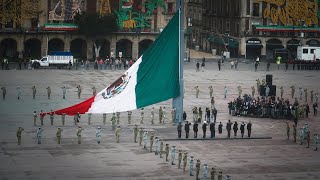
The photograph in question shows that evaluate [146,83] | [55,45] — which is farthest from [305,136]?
[55,45]

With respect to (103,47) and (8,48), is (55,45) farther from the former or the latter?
(103,47)

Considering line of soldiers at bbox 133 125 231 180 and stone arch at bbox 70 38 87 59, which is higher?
stone arch at bbox 70 38 87 59

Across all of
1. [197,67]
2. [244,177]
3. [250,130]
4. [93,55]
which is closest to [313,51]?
[197,67]

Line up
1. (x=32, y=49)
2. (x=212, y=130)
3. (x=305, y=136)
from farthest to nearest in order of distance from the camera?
(x=32, y=49)
(x=305, y=136)
(x=212, y=130)

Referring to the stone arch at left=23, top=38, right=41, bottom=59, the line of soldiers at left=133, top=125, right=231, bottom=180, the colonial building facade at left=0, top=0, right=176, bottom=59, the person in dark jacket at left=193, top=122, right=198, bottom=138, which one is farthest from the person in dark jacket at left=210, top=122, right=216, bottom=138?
the stone arch at left=23, top=38, right=41, bottom=59

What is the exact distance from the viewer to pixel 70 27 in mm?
123562

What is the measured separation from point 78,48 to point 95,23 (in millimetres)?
6215

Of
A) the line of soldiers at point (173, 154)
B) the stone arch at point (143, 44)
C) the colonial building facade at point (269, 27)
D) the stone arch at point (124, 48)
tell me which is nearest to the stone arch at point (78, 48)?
the stone arch at point (124, 48)

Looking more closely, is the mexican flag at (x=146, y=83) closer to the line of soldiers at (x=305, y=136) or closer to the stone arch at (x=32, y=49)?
the line of soldiers at (x=305, y=136)

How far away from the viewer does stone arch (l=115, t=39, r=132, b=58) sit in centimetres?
12775

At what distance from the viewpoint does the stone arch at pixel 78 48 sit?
4957 inches

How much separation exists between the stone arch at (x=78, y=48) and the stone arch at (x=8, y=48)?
7956 millimetres

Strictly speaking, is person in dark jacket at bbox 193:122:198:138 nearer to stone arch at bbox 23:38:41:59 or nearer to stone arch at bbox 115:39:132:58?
stone arch at bbox 23:38:41:59

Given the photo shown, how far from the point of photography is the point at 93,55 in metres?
126
